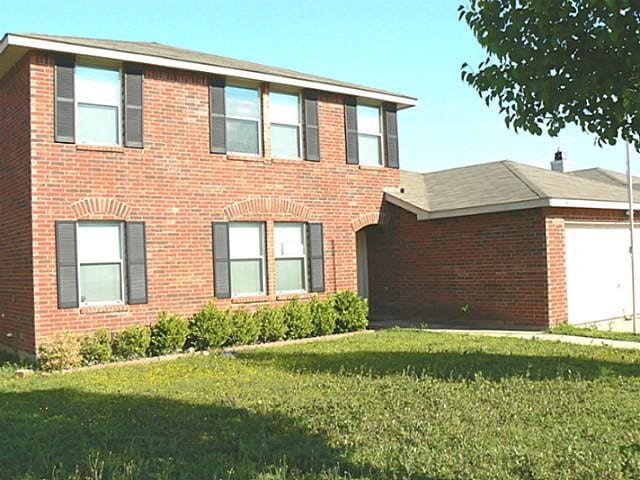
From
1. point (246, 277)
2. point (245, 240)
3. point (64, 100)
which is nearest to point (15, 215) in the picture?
point (64, 100)

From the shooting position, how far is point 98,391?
28.5 feet

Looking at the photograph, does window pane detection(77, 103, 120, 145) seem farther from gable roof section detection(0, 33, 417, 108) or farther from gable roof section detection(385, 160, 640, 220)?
gable roof section detection(385, 160, 640, 220)

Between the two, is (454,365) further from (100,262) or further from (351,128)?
(351,128)

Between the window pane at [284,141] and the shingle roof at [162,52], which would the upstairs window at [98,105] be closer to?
the shingle roof at [162,52]

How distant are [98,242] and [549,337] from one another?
30.2 ft

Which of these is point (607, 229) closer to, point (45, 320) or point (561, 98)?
point (561, 98)

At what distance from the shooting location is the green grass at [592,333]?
12867mm

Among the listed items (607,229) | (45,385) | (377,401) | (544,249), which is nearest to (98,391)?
(45,385)

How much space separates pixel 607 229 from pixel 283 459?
13.3 metres

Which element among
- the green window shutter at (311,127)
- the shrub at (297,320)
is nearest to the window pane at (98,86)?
the green window shutter at (311,127)

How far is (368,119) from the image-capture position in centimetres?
1650

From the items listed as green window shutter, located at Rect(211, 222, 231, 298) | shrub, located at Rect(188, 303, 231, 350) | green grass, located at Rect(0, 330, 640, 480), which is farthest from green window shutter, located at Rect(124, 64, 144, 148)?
green grass, located at Rect(0, 330, 640, 480)

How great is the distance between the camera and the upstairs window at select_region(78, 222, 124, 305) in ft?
39.3

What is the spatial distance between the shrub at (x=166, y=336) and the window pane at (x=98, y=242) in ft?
4.99
